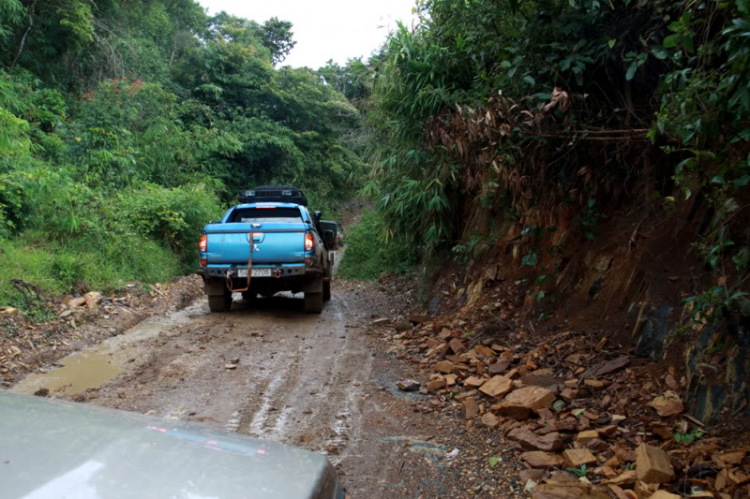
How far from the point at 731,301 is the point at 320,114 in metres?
25.9

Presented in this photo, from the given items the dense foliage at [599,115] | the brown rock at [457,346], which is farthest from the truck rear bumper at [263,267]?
the brown rock at [457,346]

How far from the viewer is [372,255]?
57.8 ft

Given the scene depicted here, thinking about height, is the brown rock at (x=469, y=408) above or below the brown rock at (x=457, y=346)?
below

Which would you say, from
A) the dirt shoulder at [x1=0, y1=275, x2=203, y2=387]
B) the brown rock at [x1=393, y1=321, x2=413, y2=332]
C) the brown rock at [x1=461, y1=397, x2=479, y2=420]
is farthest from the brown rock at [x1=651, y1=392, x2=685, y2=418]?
the dirt shoulder at [x1=0, y1=275, x2=203, y2=387]

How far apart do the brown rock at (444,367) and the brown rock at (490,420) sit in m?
1.23

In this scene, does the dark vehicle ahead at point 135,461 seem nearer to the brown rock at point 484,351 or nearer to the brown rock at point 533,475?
the brown rock at point 533,475

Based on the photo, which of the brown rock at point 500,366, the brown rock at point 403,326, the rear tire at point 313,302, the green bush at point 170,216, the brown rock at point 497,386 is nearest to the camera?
the brown rock at point 497,386

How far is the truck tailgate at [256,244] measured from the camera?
344 inches

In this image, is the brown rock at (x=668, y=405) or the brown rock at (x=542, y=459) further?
the brown rock at (x=668, y=405)

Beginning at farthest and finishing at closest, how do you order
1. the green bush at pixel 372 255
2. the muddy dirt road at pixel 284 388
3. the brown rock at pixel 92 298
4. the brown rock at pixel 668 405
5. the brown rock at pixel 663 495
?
1. the green bush at pixel 372 255
2. the brown rock at pixel 92 298
3. the muddy dirt road at pixel 284 388
4. the brown rock at pixel 668 405
5. the brown rock at pixel 663 495

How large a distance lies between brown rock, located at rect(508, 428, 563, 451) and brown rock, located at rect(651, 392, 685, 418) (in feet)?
2.35

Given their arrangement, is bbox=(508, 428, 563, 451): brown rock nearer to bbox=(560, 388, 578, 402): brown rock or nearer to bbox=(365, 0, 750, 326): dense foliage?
bbox=(560, 388, 578, 402): brown rock

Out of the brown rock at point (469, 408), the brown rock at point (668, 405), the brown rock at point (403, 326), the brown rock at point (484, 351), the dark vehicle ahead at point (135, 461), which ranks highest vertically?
the dark vehicle ahead at point (135, 461)

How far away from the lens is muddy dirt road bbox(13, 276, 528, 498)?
391cm
